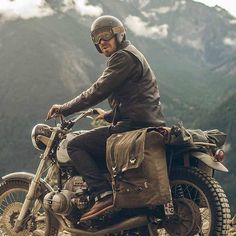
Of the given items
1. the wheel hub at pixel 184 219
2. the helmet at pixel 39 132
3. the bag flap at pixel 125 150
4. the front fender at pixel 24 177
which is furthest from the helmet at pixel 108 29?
the wheel hub at pixel 184 219

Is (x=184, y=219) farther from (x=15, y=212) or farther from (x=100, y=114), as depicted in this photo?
(x=15, y=212)

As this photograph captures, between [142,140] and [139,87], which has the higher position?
[139,87]

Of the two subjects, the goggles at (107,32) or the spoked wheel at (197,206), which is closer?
the spoked wheel at (197,206)

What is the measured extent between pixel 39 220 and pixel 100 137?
6.60 feet

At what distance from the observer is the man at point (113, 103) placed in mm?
8156

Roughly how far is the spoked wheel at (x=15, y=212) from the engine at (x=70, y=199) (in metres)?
0.69

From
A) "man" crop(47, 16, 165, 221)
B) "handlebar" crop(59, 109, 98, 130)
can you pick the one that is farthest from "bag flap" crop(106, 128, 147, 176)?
"handlebar" crop(59, 109, 98, 130)

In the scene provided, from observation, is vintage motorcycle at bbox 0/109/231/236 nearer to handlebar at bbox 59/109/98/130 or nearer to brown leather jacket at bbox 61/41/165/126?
handlebar at bbox 59/109/98/130

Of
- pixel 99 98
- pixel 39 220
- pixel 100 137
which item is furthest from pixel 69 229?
pixel 99 98

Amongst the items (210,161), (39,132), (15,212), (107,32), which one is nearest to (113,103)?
(107,32)

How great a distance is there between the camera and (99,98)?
834 centimetres

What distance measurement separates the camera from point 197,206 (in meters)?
7.79

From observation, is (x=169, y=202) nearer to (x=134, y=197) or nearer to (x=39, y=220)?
(x=134, y=197)

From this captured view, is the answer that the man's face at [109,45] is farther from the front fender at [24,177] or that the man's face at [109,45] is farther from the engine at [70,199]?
the front fender at [24,177]
